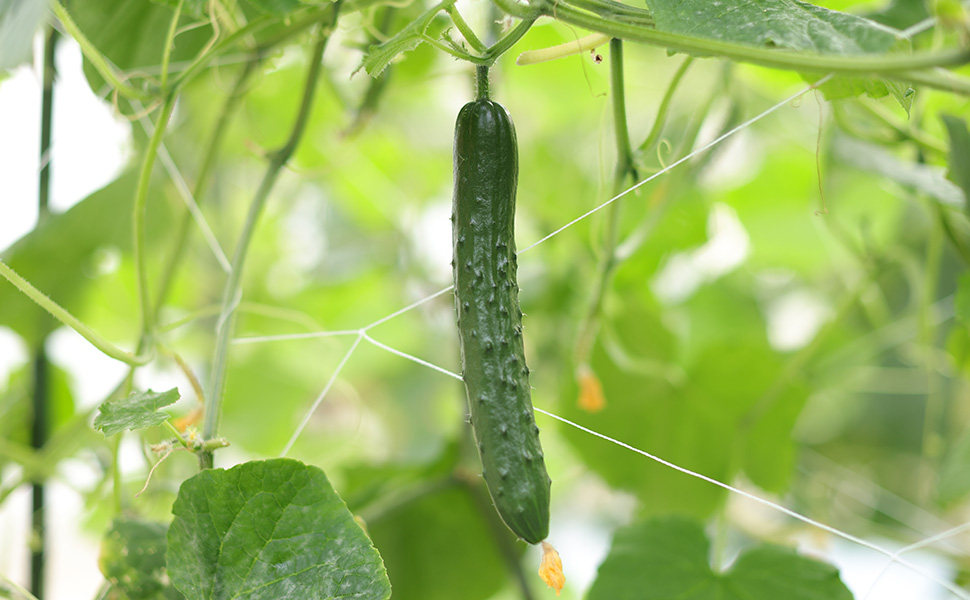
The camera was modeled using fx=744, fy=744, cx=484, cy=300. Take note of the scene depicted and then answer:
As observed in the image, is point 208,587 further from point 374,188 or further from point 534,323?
point 374,188

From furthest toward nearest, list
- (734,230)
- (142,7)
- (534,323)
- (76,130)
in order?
(734,230), (534,323), (76,130), (142,7)

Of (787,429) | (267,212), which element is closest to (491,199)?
(787,429)

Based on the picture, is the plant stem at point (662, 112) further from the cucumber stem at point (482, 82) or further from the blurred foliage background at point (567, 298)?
the cucumber stem at point (482, 82)

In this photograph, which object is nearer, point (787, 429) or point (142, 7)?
point (142, 7)

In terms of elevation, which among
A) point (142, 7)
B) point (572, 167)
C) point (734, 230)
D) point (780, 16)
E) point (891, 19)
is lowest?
point (734, 230)

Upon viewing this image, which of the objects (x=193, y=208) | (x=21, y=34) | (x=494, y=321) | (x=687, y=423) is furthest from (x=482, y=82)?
(x=687, y=423)

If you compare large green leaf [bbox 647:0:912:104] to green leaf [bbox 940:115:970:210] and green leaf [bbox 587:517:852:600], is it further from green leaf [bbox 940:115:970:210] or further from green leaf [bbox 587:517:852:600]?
green leaf [bbox 587:517:852:600]

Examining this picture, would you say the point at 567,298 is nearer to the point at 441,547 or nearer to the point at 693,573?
the point at 441,547
